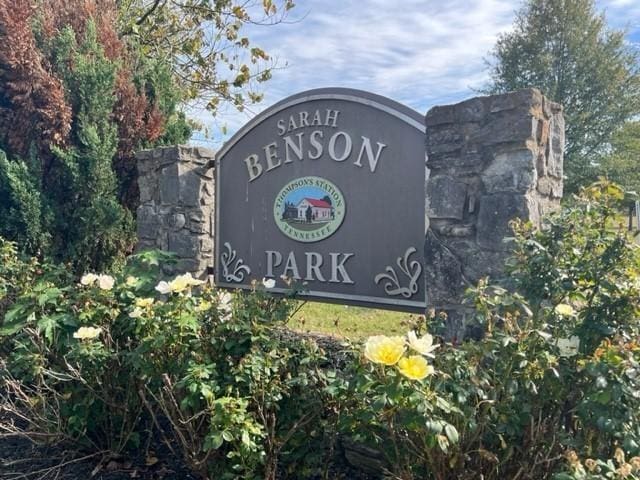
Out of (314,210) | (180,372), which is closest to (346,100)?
(314,210)

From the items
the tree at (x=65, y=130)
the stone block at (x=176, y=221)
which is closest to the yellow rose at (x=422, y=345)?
the stone block at (x=176, y=221)

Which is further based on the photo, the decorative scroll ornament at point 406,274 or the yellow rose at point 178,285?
the decorative scroll ornament at point 406,274

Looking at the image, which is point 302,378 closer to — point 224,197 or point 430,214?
point 430,214

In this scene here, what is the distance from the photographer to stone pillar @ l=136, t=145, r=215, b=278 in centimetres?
412

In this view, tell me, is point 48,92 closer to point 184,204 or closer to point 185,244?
point 184,204

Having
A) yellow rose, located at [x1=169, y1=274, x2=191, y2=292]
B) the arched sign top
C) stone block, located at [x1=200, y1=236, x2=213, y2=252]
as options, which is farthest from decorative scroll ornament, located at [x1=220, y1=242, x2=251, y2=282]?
yellow rose, located at [x1=169, y1=274, x2=191, y2=292]

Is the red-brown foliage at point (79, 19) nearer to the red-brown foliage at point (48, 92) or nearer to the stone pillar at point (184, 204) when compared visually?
the red-brown foliage at point (48, 92)

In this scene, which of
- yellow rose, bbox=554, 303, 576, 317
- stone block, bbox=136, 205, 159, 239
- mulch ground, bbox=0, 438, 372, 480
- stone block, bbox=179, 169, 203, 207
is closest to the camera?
yellow rose, bbox=554, 303, 576, 317

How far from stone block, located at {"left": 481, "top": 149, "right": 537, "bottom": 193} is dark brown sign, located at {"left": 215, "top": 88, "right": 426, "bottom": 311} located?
498 mm

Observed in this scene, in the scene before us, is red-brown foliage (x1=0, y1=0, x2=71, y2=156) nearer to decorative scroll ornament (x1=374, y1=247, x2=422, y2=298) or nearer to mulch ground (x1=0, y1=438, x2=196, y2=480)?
mulch ground (x1=0, y1=438, x2=196, y2=480)

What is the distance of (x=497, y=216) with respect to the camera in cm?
268

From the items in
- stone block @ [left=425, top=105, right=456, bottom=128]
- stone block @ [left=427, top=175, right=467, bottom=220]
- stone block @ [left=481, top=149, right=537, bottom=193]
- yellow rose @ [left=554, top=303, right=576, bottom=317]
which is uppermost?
stone block @ [left=425, top=105, right=456, bottom=128]

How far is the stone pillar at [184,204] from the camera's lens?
13.5 ft

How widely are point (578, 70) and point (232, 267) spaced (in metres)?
17.6
